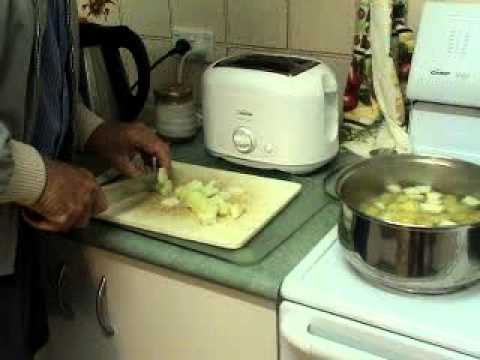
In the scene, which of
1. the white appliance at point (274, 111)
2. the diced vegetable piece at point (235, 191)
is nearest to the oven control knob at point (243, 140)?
the white appliance at point (274, 111)

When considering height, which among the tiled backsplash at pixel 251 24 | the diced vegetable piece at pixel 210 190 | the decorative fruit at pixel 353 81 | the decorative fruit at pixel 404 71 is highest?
the tiled backsplash at pixel 251 24

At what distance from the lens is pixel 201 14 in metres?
1.62

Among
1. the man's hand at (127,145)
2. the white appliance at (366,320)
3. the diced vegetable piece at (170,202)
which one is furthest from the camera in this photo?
the man's hand at (127,145)

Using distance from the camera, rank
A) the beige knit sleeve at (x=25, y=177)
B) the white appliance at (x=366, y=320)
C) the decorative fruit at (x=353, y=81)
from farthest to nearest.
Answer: the decorative fruit at (x=353, y=81)
the beige knit sleeve at (x=25, y=177)
the white appliance at (x=366, y=320)

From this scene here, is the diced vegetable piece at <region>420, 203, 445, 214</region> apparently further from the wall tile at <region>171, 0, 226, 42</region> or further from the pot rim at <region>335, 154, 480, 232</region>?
the wall tile at <region>171, 0, 226, 42</region>

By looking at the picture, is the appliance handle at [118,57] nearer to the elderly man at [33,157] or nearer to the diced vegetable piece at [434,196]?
the elderly man at [33,157]

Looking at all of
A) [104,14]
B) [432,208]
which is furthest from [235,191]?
[104,14]

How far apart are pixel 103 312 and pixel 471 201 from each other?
68cm

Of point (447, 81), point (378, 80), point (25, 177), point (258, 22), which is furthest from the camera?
point (258, 22)

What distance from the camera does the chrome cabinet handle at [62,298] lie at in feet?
4.17

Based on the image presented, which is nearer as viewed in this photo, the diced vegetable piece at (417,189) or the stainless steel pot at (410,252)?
the stainless steel pot at (410,252)

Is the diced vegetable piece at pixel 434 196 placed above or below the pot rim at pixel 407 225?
below

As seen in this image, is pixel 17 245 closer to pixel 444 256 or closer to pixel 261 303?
pixel 261 303

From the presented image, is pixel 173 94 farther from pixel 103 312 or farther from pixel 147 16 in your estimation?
pixel 103 312
